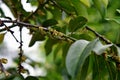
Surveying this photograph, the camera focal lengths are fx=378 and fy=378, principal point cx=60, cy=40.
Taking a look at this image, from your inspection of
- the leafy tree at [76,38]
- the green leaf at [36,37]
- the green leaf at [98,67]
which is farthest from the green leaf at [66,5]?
the green leaf at [98,67]

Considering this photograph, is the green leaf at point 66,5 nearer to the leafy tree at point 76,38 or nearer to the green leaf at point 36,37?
the leafy tree at point 76,38

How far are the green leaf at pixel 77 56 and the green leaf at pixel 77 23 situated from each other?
0.19 m

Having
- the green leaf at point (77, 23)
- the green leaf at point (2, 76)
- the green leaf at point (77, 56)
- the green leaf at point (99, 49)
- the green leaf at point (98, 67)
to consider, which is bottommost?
the green leaf at point (98, 67)

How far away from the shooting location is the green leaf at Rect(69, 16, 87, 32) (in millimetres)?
1033

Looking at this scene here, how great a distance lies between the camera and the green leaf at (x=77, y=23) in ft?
3.39

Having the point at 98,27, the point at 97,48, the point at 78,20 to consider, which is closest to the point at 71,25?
the point at 78,20

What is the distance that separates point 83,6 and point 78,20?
8 centimetres

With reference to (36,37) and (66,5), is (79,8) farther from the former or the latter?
(36,37)

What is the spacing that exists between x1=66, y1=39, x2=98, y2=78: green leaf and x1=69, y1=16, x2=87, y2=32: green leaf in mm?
188

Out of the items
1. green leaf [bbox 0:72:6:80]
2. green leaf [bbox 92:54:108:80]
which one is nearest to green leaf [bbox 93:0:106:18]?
green leaf [bbox 92:54:108:80]

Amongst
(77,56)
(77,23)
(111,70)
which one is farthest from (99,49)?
(77,23)

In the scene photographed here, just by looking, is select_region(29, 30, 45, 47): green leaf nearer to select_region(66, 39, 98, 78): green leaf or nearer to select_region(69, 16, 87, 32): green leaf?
select_region(69, 16, 87, 32): green leaf

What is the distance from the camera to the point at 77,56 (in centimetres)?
81

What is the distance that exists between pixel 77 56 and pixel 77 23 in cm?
25
